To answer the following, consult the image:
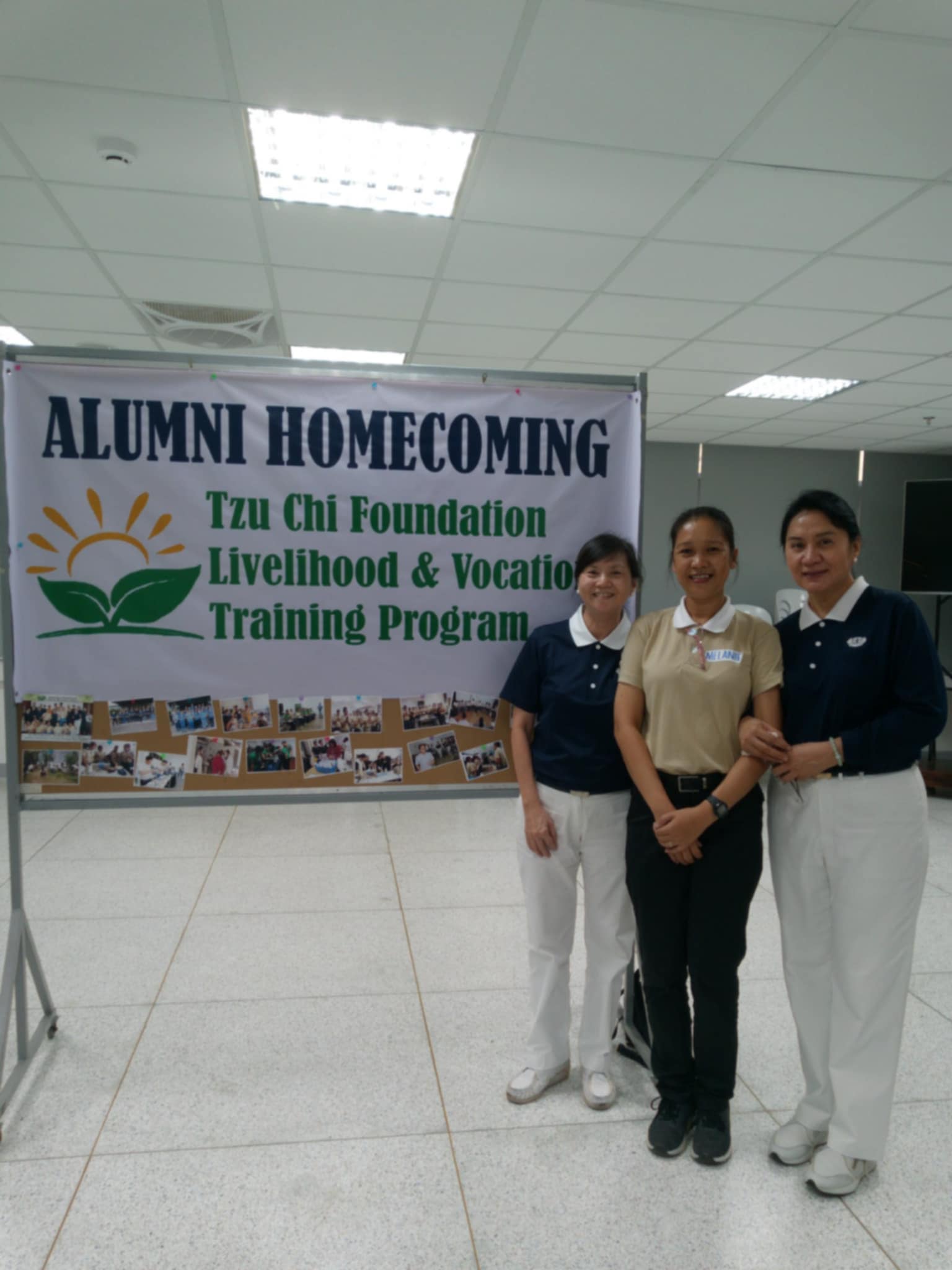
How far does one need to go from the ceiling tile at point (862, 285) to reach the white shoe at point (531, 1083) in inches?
143

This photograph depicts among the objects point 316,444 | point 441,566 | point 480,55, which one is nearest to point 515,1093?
point 441,566

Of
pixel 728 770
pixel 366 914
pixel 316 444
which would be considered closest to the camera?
pixel 728 770

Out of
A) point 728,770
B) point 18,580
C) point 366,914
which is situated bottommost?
point 366,914

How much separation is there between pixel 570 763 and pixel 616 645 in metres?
0.32

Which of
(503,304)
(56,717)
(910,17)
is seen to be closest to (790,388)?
(503,304)

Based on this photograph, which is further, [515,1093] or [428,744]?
[428,744]

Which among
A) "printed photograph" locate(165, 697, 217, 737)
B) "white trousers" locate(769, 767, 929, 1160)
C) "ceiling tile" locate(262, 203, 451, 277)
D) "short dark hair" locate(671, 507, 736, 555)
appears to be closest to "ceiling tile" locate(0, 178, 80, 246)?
"ceiling tile" locate(262, 203, 451, 277)

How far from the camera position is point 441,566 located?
2199mm

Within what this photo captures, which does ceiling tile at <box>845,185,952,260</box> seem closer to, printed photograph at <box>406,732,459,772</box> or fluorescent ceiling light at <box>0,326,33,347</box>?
printed photograph at <box>406,732,459,772</box>

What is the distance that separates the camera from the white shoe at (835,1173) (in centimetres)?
174

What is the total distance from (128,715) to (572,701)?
3.86 feet

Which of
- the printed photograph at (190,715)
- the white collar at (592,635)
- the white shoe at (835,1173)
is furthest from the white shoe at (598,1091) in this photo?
the printed photograph at (190,715)

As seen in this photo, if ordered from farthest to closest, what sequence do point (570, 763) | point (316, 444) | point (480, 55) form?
point (480, 55) → point (316, 444) → point (570, 763)

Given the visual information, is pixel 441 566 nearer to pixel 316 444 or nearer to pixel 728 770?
pixel 316 444
